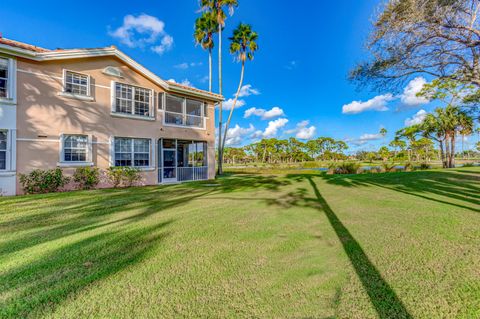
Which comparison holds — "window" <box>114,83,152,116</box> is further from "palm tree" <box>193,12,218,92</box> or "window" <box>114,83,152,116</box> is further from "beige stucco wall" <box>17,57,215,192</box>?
"palm tree" <box>193,12,218,92</box>

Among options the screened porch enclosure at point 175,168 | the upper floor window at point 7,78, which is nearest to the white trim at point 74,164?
the upper floor window at point 7,78

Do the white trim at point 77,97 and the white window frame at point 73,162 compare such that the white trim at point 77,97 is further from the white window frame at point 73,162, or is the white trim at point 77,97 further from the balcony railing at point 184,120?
the balcony railing at point 184,120

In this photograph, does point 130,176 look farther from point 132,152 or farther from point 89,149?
point 89,149

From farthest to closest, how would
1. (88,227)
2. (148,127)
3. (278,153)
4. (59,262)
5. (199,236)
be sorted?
1. (278,153)
2. (148,127)
3. (88,227)
4. (199,236)
5. (59,262)

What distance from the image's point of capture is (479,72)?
271 inches

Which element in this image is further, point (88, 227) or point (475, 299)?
point (88, 227)

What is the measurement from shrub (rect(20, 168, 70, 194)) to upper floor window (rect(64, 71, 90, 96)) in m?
3.85

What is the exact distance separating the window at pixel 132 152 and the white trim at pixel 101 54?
3651 mm

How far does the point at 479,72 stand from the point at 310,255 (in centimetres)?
864

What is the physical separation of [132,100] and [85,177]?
479 cm

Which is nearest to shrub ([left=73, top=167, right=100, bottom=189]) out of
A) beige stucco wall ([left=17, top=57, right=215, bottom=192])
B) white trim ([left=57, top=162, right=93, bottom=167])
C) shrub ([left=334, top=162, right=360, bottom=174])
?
white trim ([left=57, top=162, right=93, bottom=167])

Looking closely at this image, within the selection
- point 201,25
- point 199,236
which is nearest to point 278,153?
point 201,25

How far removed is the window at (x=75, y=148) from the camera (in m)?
10.1

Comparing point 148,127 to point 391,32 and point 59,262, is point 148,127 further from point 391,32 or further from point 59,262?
point 391,32
